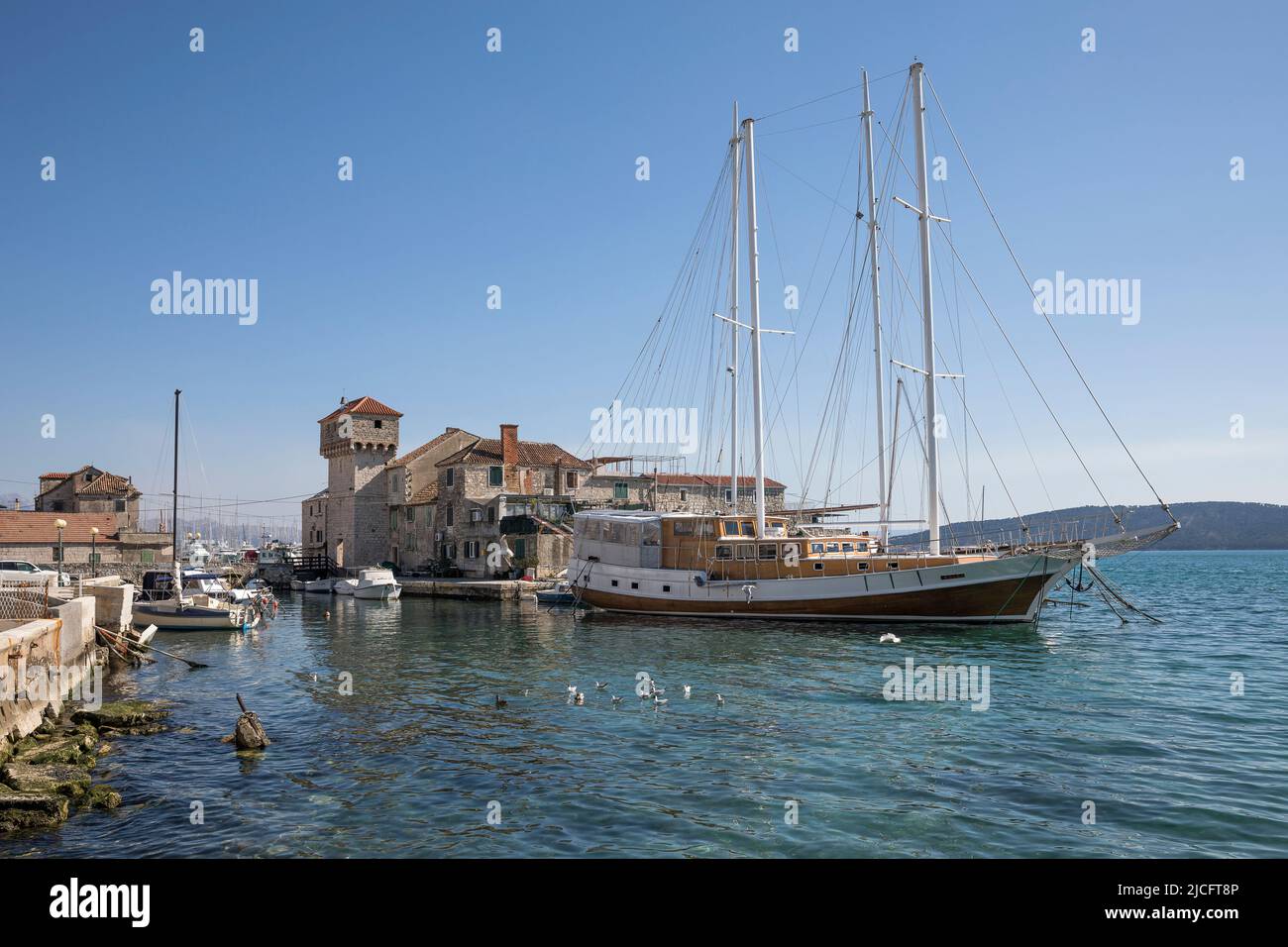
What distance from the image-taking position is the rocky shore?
12.0 metres

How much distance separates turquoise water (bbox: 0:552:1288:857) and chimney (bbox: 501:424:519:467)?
33.9 meters

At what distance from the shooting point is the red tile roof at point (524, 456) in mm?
62344

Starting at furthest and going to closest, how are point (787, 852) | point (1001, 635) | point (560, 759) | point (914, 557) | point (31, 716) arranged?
point (914, 557)
point (1001, 635)
point (31, 716)
point (560, 759)
point (787, 852)

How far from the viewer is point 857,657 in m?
26.4

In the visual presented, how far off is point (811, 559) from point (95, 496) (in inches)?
2796

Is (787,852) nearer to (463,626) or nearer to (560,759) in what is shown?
(560,759)

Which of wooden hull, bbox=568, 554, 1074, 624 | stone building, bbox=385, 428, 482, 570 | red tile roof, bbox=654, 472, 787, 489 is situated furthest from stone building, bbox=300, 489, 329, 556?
wooden hull, bbox=568, 554, 1074, 624

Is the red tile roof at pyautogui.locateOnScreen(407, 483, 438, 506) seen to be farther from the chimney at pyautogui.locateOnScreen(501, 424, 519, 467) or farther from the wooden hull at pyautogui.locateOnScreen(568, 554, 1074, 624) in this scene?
the wooden hull at pyautogui.locateOnScreen(568, 554, 1074, 624)

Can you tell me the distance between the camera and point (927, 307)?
3619 cm

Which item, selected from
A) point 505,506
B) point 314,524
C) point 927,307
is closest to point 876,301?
point 927,307

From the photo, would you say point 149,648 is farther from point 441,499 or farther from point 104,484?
point 104,484
